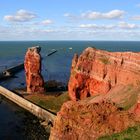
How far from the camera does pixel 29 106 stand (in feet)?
264

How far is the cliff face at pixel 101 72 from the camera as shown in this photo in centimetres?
6950

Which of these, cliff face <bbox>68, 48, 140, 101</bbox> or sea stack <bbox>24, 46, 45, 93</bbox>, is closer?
cliff face <bbox>68, 48, 140, 101</bbox>

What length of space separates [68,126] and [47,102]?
130 ft

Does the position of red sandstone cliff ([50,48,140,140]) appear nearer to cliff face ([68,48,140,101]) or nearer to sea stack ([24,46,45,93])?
cliff face ([68,48,140,101])

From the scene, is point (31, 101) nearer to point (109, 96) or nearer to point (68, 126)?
point (109, 96)

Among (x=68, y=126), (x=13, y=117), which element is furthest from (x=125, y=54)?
(x=68, y=126)

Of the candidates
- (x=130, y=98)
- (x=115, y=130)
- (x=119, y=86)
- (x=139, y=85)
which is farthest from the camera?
(x=119, y=86)

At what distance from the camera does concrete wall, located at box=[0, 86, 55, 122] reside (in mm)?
71938

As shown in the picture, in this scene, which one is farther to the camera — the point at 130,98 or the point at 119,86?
the point at 119,86

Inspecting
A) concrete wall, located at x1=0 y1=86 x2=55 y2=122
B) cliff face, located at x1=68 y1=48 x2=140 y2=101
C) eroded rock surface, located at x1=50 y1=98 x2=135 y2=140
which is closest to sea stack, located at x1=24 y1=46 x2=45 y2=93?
concrete wall, located at x1=0 y1=86 x2=55 y2=122

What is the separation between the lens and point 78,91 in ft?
268

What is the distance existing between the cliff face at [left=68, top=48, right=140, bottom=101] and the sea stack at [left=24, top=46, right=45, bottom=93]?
14.2 meters

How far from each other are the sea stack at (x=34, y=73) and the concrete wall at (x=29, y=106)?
5487mm

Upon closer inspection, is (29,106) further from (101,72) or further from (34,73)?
(34,73)
